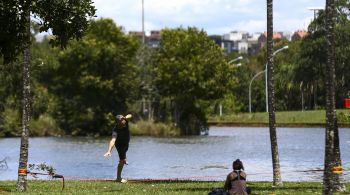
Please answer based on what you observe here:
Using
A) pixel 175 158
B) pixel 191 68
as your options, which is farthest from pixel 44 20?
pixel 191 68

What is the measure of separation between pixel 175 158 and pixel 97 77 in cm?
2976

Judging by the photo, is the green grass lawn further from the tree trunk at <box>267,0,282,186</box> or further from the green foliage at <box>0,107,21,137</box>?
the green foliage at <box>0,107,21,137</box>

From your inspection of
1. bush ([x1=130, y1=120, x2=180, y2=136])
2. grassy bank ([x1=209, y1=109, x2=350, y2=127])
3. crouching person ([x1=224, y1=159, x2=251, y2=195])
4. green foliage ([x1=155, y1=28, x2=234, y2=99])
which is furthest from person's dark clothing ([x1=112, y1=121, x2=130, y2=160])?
grassy bank ([x1=209, y1=109, x2=350, y2=127])

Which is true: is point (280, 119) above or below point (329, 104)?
below

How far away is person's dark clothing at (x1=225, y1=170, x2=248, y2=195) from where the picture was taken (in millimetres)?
17703

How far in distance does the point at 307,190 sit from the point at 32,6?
24.5 feet

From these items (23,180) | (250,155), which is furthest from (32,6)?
(250,155)

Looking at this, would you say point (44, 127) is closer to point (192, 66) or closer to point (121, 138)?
point (192, 66)

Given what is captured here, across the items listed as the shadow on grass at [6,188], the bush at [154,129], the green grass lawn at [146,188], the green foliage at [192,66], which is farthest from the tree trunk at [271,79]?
the bush at [154,129]

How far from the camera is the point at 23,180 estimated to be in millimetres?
22625

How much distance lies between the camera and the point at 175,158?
48.4m

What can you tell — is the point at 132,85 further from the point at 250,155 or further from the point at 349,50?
the point at 250,155

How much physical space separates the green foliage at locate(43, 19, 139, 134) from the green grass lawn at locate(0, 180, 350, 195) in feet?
168

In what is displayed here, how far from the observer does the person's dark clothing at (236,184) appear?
58.1 feet
